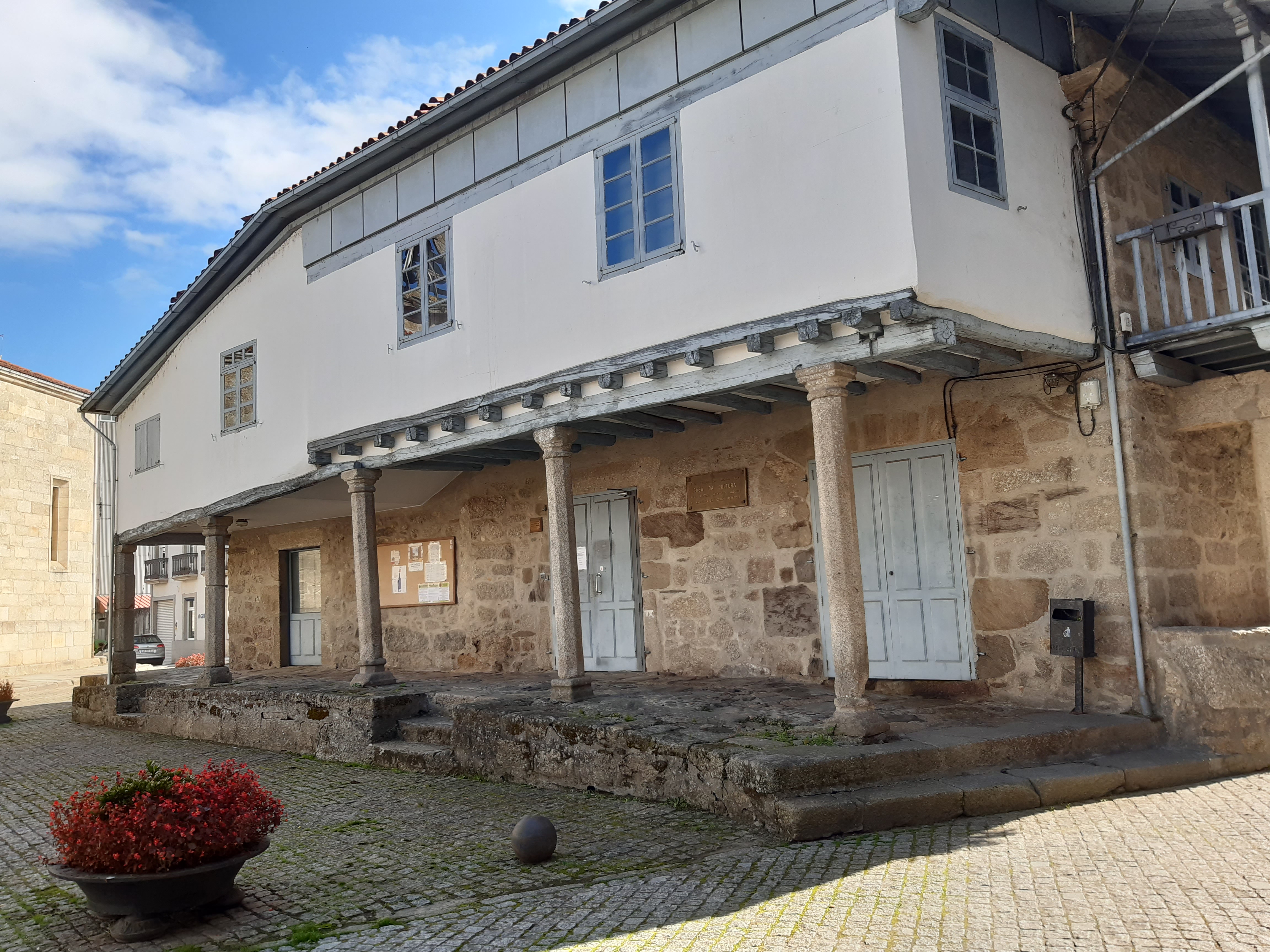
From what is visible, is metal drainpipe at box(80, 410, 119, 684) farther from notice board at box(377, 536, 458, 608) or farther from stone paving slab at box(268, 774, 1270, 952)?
stone paving slab at box(268, 774, 1270, 952)

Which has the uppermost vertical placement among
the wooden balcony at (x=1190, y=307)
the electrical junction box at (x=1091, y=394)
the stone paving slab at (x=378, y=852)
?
the wooden balcony at (x=1190, y=307)

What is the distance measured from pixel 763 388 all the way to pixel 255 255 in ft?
25.3

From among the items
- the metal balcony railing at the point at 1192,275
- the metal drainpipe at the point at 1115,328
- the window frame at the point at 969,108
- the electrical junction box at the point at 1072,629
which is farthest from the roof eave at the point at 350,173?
the electrical junction box at the point at 1072,629

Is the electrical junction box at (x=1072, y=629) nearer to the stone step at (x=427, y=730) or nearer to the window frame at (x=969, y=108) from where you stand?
the window frame at (x=969, y=108)

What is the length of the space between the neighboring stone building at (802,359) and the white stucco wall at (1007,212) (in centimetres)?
3

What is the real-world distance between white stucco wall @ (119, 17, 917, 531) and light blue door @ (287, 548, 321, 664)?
2.32m

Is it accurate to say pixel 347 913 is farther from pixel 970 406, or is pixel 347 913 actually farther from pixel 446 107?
pixel 446 107

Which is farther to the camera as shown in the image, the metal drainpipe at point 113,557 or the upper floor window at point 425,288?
the metal drainpipe at point 113,557

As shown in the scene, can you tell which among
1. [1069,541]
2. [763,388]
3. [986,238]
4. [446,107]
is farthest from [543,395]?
[1069,541]

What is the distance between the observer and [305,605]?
15469 millimetres

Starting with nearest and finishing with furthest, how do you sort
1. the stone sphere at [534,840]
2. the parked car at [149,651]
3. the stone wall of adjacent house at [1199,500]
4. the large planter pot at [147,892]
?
the large planter pot at [147,892] → the stone sphere at [534,840] → the stone wall of adjacent house at [1199,500] → the parked car at [149,651]

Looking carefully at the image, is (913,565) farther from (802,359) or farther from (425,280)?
(425,280)

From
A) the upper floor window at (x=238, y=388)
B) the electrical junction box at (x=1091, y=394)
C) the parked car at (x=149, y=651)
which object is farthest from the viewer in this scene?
the parked car at (x=149, y=651)

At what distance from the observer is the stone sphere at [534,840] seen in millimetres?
5434
